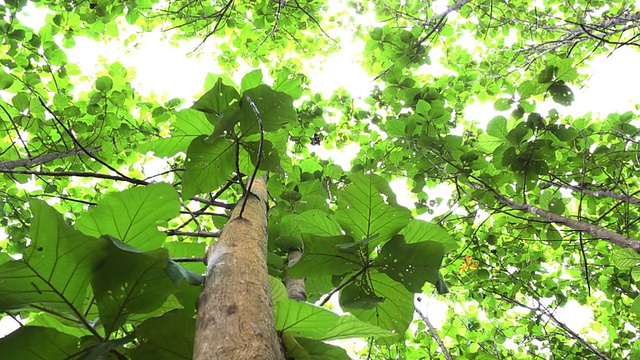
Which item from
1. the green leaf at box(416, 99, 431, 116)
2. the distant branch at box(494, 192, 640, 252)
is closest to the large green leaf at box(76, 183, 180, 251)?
the green leaf at box(416, 99, 431, 116)

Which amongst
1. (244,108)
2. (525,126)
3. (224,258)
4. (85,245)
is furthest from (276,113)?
(525,126)

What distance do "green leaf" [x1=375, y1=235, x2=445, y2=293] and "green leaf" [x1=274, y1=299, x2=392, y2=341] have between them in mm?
204

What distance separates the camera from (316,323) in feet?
3.25

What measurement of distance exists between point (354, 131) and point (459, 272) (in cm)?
200

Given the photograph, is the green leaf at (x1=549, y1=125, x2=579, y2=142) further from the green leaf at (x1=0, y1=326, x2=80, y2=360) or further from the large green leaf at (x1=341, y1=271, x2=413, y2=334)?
the green leaf at (x1=0, y1=326, x2=80, y2=360)

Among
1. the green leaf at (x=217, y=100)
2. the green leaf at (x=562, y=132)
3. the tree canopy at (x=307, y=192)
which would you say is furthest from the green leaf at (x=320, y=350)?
the green leaf at (x=562, y=132)

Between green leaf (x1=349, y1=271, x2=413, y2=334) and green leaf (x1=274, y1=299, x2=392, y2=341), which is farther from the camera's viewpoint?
green leaf (x1=349, y1=271, x2=413, y2=334)

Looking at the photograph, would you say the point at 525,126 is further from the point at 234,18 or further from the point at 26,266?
the point at 234,18

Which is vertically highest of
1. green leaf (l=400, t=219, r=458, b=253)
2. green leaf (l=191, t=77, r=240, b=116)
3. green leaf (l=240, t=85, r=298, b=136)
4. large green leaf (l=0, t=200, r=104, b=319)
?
green leaf (l=191, t=77, r=240, b=116)

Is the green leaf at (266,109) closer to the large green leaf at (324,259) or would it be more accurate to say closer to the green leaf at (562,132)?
the large green leaf at (324,259)

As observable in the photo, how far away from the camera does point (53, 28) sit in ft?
11.2

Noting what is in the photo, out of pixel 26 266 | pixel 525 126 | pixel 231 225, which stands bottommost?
pixel 26 266

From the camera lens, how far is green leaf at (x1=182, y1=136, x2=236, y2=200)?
50.4 inches

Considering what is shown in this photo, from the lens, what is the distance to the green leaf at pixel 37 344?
2.67 feet
